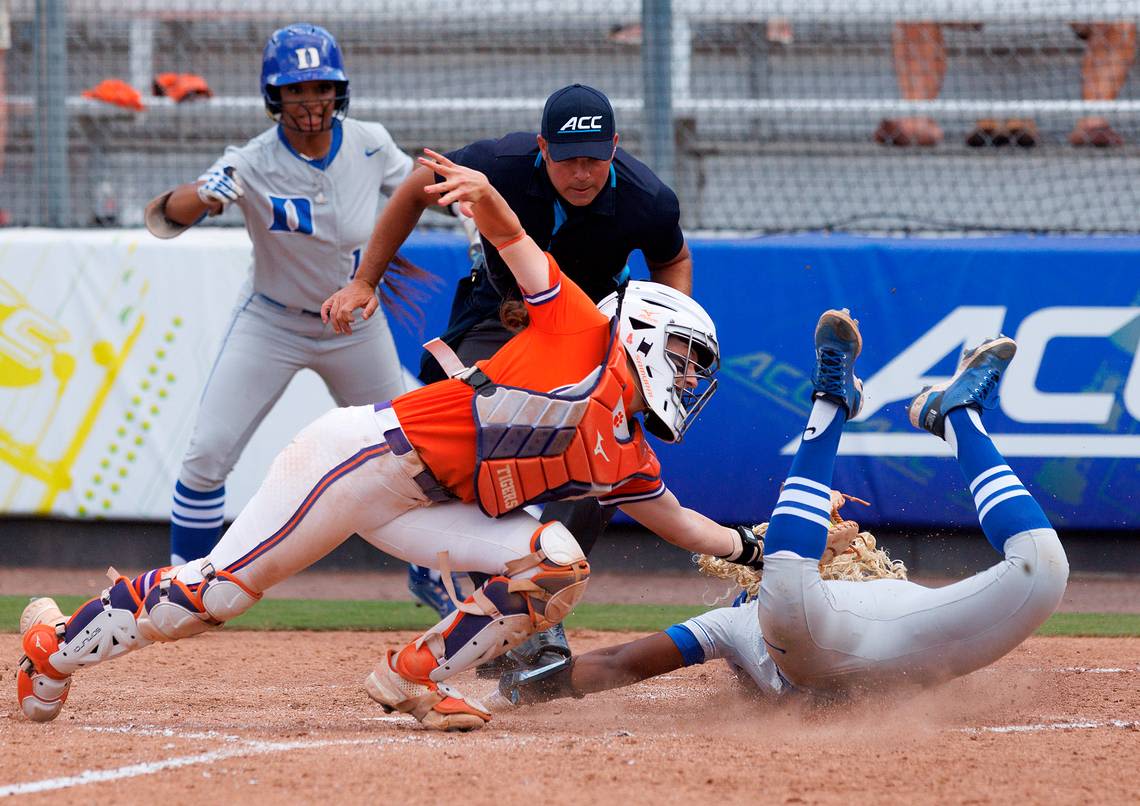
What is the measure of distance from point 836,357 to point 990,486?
560 mm

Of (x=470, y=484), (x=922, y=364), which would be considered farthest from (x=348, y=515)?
(x=922, y=364)

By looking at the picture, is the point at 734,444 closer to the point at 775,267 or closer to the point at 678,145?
the point at 775,267

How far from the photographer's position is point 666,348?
3643mm

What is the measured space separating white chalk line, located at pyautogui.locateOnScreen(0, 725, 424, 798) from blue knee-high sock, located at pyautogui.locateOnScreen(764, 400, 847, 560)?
1.10m

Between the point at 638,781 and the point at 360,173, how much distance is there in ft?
10.8

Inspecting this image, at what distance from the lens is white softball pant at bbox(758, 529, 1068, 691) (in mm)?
3635

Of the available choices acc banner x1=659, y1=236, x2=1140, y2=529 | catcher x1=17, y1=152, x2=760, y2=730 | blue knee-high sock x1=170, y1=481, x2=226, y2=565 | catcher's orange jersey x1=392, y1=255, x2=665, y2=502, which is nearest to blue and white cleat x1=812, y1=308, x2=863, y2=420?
catcher x1=17, y1=152, x2=760, y2=730

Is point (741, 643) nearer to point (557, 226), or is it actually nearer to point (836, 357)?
point (836, 357)

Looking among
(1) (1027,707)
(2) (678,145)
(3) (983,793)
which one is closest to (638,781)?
(3) (983,793)

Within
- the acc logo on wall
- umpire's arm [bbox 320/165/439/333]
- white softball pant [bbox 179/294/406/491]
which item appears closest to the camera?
umpire's arm [bbox 320/165/439/333]

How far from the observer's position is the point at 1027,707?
13.6 ft

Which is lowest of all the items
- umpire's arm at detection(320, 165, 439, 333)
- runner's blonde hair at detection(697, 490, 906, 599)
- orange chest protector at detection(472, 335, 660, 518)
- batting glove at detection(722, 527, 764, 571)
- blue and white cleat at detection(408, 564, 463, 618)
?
blue and white cleat at detection(408, 564, 463, 618)

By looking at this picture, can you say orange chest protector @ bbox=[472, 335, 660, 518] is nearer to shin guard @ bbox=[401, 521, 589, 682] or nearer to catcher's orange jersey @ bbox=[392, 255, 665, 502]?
catcher's orange jersey @ bbox=[392, 255, 665, 502]

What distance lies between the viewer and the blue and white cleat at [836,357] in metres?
3.78
